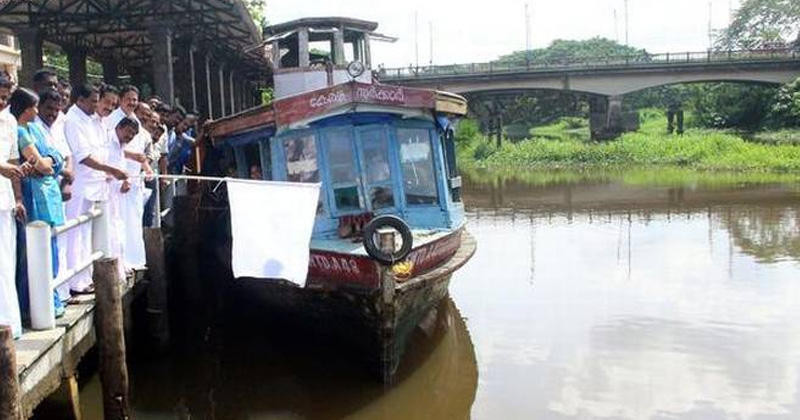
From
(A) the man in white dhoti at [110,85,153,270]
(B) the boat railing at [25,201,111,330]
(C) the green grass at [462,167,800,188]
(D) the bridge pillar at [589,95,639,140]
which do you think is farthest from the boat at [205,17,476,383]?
(D) the bridge pillar at [589,95,639,140]

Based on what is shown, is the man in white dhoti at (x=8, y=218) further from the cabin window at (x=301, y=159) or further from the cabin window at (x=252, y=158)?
the cabin window at (x=252, y=158)

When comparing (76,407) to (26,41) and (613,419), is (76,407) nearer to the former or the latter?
(613,419)

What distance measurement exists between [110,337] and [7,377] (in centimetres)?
160

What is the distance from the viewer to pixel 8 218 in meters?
4.57

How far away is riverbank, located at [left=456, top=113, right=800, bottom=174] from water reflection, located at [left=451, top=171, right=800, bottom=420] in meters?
12.2

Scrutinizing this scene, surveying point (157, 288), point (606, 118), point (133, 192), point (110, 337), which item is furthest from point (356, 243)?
point (606, 118)

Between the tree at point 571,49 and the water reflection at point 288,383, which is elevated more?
the tree at point 571,49

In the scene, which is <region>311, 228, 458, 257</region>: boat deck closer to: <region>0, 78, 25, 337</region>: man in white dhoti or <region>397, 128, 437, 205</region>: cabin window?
<region>397, 128, 437, 205</region>: cabin window

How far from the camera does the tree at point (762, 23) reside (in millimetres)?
58094

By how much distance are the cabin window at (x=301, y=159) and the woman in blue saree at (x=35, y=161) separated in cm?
345

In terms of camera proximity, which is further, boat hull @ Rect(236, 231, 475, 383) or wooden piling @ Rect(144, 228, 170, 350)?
wooden piling @ Rect(144, 228, 170, 350)

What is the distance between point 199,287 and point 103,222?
389 centimetres

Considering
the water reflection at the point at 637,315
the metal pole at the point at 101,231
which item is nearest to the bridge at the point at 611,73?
the water reflection at the point at 637,315

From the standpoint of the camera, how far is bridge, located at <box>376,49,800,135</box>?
40.4 metres
